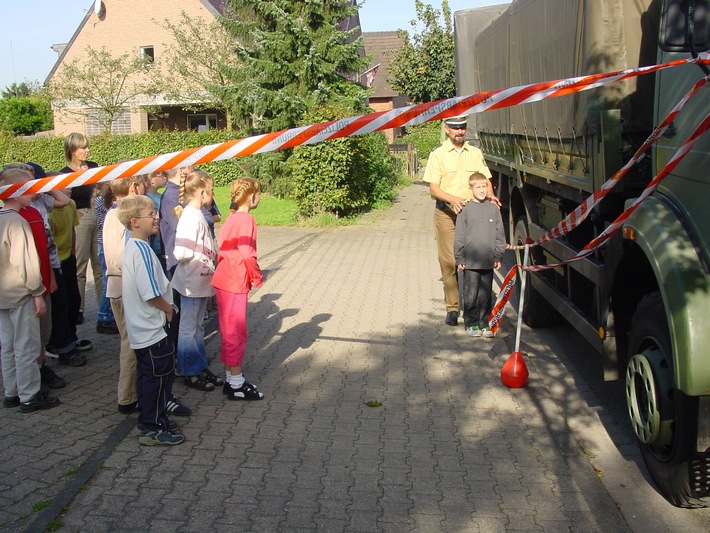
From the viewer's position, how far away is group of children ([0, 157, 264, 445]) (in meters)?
5.02

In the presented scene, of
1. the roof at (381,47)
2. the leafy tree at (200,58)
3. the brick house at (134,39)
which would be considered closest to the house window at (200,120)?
the brick house at (134,39)

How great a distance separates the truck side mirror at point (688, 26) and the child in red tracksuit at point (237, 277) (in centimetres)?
318

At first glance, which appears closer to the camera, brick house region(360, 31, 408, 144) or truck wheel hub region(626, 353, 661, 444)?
truck wheel hub region(626, 353, 661, 444)

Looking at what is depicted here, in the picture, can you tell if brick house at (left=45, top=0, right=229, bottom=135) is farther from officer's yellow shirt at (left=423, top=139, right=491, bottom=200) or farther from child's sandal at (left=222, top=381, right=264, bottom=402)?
child's sandal at (left=222, top=381, right=264, bottom=402)

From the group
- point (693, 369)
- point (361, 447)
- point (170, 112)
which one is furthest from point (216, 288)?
point (170, 112)

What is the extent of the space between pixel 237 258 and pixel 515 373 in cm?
238

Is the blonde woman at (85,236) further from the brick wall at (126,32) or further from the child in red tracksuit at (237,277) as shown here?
the brick wall at (126,32)

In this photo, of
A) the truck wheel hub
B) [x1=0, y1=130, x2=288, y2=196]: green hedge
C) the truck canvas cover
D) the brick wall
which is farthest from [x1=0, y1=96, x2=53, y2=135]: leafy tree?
the truck wheel hub

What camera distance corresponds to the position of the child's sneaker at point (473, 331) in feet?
25.5

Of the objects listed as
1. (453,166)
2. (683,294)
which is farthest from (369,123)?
(453,166)

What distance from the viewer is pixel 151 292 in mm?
4922

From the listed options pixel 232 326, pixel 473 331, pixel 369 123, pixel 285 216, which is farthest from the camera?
pixel 285 216

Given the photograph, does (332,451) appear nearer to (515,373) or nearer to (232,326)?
(232,326)

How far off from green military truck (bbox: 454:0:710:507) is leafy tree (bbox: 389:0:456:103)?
2166 centimetres
